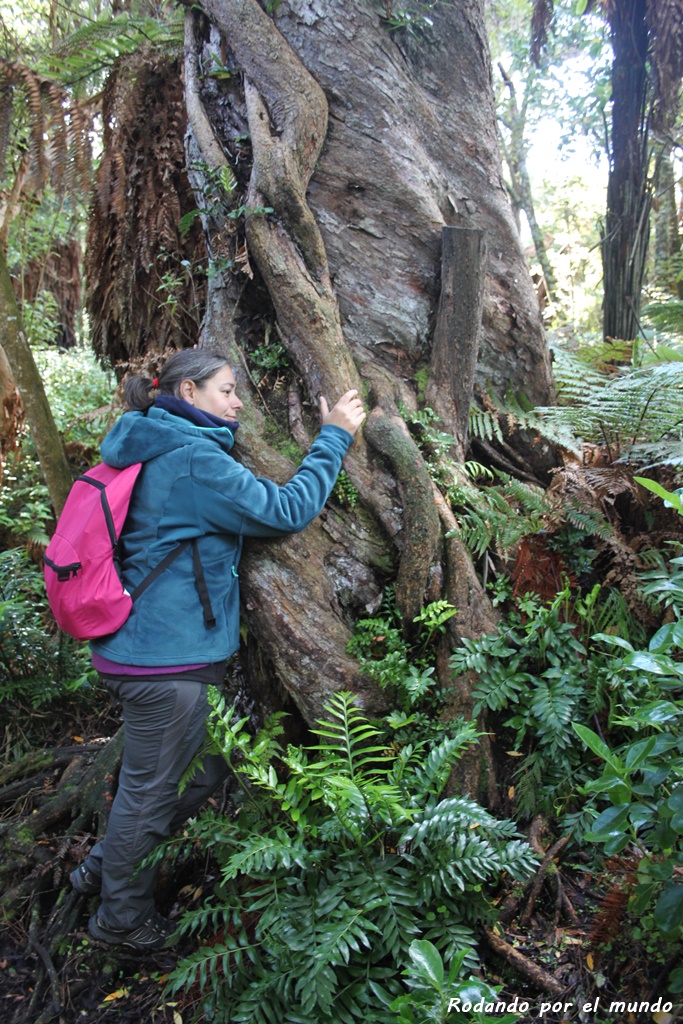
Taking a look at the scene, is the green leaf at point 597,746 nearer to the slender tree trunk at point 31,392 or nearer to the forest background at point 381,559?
the forest background at point 381,559

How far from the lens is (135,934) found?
329cm

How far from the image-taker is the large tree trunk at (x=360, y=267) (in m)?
3.53

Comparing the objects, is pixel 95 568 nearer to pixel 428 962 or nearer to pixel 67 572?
pixel 67 572

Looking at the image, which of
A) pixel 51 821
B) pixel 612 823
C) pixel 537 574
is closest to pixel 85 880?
pixel 51 821

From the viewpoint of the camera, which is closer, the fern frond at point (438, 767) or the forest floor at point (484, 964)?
the forest floor at point (484, 964)

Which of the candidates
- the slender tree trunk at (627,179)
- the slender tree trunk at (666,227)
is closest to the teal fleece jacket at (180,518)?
the slender tree trunk at (627,179)

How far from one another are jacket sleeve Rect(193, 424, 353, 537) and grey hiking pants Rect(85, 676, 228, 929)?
2.50 feet

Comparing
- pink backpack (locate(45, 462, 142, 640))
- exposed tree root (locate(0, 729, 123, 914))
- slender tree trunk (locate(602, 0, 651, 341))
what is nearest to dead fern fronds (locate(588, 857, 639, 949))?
pink backpack (locate(45, 462, 142, 640))

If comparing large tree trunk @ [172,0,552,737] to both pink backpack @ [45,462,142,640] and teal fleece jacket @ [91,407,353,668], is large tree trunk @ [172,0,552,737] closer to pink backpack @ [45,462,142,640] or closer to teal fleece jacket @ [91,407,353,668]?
teal fleece jacket @ [91,407,353,668]

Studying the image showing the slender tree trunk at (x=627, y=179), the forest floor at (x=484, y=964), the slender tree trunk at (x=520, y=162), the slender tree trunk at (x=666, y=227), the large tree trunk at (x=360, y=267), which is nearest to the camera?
the forest floor at (x=484, y=964)

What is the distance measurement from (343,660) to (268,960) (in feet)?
4.16

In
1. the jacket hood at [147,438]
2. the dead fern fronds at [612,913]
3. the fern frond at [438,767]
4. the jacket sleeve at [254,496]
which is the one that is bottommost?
the dead fern fronds at [612,913]

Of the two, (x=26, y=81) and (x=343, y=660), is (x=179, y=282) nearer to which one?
(x=26, y=81)

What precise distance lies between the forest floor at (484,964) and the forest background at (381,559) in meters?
0.01
